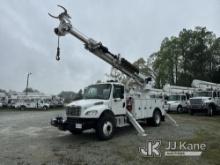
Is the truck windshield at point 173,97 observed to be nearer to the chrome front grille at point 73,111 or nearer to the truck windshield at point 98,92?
the truck windshield at point 98,92

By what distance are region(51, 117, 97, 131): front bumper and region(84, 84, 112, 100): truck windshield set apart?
1.42 meters

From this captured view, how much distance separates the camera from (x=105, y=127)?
31.1 feet

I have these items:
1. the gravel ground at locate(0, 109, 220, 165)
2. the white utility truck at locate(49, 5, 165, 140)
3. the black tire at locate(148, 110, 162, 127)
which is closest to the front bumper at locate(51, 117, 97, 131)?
the white utility truck at locate(49, 5, 165, 140)

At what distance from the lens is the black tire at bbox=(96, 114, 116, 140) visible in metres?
9.27

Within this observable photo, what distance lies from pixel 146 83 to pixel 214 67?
40413 millimetres

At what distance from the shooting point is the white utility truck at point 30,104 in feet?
134

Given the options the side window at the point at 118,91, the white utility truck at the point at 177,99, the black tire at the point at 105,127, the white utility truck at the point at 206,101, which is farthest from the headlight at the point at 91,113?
the white utility truck at the point at 177,99

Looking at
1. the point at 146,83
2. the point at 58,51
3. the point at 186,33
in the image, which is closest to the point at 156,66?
the point at 186,33

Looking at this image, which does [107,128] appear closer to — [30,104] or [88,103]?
[88,103]

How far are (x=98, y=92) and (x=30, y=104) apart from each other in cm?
3353

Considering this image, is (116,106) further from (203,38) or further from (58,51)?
(203,38)

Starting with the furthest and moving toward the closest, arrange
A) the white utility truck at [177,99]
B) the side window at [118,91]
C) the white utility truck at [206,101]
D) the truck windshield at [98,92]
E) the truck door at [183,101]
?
1. the truck door at [183,101]
2. the white utility truck at [177,99]
3. the white utility truck at [206,101]
4. the side window at [118,91]
5. the truck windshield at [98,92]

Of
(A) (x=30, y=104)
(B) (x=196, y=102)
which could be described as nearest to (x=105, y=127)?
(B) (x=196, y=102)

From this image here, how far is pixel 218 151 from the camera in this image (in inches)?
298
